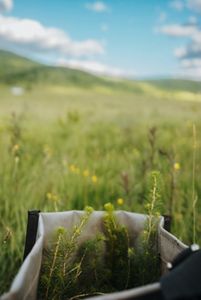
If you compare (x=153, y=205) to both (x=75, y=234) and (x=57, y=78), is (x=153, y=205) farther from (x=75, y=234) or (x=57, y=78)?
(x=57, y=78)

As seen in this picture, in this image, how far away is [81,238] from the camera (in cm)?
143

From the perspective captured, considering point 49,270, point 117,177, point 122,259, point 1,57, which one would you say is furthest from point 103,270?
point 1,57

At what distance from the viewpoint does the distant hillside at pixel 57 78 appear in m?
35.9

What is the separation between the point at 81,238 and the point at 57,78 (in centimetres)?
3631

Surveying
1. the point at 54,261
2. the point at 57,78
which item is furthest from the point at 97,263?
the point at 57,78

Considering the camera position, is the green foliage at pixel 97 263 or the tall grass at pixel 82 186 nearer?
the green foliage at pixel 97 263

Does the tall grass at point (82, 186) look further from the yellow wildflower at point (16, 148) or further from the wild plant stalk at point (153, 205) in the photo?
the wild plant stalk at point (153, 205)

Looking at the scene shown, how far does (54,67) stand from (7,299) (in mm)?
39466

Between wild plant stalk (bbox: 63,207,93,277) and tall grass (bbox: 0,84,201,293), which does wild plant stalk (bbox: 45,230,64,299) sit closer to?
wild plant stalk (bbox: 63,207,93,277)

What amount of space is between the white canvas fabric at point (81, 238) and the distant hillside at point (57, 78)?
31.1 m

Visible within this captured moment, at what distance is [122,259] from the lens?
1.44 meters

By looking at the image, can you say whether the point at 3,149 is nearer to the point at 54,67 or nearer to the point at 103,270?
the point at 103,270

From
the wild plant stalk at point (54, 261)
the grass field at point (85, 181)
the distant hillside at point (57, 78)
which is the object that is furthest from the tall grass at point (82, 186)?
the distant hillside at point (57, 78)

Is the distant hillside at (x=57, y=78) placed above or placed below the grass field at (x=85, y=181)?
above
